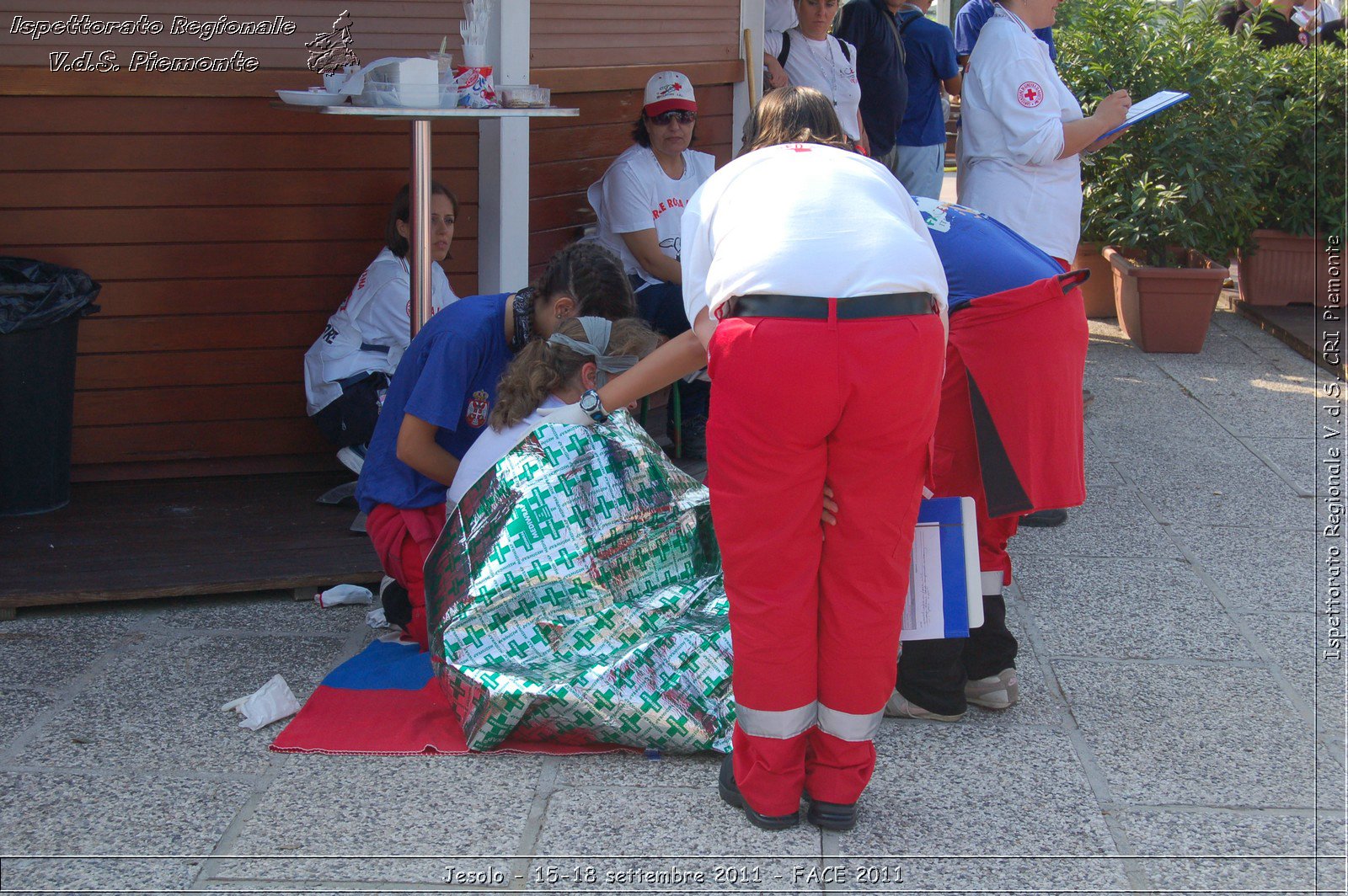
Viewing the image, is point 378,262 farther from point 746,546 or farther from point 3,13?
point 746,546

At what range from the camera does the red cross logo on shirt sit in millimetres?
4336

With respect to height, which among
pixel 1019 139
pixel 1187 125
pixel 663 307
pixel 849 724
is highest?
pixel 1187 125

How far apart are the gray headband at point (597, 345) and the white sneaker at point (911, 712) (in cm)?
106

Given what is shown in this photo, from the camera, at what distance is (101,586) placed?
12.1 feet

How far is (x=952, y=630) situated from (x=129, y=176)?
11.1 ft

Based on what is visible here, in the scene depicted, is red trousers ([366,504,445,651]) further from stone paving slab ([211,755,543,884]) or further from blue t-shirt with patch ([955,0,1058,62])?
blue t-shirt with patch ([955,0,1058,62])

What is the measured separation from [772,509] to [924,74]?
463 centimetres

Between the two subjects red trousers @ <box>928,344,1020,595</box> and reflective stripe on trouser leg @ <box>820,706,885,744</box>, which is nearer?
reflective stripe on trouser leg @ <box>820,706,885,744</box>

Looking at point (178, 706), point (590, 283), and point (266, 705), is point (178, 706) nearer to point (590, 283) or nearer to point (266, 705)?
point (266, 705)

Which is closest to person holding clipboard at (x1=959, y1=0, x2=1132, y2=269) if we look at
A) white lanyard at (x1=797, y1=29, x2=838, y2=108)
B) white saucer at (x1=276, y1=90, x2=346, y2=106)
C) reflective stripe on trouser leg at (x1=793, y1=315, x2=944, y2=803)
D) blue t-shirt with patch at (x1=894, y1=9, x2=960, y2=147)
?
white lanyard at (x1=797, y1=29, x2=838, y2=108)

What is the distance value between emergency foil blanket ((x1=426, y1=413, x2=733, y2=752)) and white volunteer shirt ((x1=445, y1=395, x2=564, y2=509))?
2.5 inches

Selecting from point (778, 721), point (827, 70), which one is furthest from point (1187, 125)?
point (778, 721)

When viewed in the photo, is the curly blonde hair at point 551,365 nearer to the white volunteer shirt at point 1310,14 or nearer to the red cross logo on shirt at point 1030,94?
the red cross logo on shirt at point 1030,94

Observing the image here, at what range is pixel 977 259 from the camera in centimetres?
294
